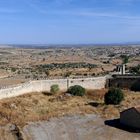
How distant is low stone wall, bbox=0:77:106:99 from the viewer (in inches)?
1835

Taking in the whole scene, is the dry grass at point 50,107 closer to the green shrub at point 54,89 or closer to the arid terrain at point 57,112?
the arid terrain at point 57,112

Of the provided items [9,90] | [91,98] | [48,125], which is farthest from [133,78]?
[48,125]

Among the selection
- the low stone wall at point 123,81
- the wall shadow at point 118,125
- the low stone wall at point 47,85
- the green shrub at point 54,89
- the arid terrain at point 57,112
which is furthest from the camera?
the low stone wall at point 123,81

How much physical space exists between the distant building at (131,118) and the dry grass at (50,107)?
9.51 feet

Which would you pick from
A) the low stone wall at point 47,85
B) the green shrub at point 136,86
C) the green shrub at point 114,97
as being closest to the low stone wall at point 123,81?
the green shrub at point 136,86

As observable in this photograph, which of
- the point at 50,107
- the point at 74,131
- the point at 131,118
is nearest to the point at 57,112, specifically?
the point at 50,107

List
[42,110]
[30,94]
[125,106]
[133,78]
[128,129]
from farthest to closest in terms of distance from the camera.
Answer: [133,78] < [30,94] < [125,106] < [42,110] < [128,129]

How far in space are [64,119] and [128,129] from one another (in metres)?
7.02

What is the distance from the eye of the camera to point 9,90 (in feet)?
152

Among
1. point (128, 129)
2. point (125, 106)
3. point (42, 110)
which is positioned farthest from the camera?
point (125, 106)

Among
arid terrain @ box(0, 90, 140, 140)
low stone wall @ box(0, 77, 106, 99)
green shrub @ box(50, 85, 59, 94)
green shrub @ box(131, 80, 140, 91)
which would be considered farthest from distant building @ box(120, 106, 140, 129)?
green shrub @ box(131, 80, 140, 91)

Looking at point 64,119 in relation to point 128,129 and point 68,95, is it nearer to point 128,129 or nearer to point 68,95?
point 128,129

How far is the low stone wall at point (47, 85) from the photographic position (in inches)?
1835

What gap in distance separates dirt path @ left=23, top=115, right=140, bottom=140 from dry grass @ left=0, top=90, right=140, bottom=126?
1.82 metres
